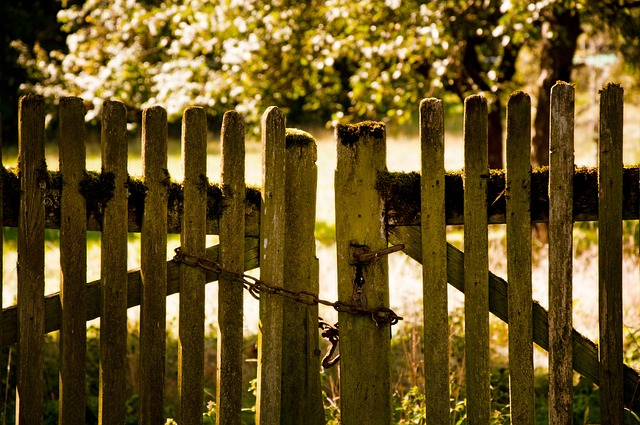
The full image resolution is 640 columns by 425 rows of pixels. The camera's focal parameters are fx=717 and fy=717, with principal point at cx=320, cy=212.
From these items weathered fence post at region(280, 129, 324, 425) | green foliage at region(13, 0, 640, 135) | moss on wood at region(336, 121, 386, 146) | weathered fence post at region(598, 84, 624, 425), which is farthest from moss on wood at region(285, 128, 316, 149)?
green foliage at region(13, 0, 640, 135)

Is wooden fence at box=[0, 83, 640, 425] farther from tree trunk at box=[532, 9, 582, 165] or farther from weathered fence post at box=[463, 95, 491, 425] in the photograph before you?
tree trunk at box=[532, 9, 582, 165]

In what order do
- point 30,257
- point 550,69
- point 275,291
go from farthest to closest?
point 550,69 → point 275,291 → point 30,257

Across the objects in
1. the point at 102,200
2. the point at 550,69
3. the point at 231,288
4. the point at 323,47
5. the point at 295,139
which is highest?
the point at 323,47

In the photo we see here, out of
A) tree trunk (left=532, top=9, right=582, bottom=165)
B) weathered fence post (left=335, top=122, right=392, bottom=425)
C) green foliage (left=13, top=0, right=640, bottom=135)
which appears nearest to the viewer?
weathered fence post (left=335, top=122, right=392, bottom=425)

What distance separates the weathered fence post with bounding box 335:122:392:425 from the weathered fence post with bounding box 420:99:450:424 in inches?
5.8

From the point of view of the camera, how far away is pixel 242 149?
258 cm

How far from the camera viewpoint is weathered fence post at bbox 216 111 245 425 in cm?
259

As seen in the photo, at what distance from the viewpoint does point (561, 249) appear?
8.52ft

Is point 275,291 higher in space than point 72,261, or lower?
lower

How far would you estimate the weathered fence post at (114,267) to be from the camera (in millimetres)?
2512

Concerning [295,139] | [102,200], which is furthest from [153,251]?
[295,139]

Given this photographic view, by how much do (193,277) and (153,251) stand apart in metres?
0.17

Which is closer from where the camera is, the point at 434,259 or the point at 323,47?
the point at 434,259

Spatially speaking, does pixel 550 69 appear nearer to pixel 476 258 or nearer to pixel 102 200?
pixel 476 258
